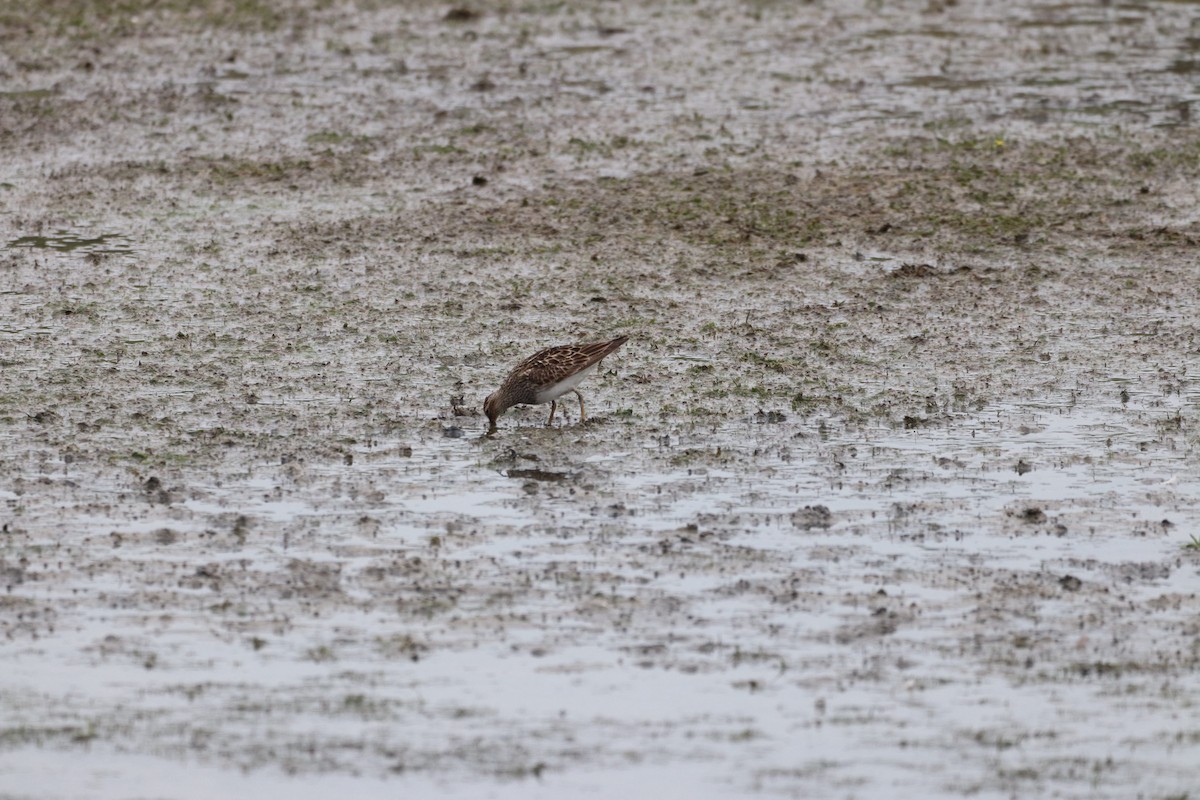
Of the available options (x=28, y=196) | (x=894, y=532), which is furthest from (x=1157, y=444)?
(x=28, y=196)

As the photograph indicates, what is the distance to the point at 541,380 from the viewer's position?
A: 35.5ft

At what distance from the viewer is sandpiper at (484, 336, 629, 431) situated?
35.6 feet

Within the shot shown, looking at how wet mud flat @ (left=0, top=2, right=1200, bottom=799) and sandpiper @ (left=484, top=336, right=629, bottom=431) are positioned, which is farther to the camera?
sandpiper @ (left=484, top=336, right=629, bottom=431)

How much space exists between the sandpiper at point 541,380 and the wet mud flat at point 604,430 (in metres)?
0.25

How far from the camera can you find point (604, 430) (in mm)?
10992

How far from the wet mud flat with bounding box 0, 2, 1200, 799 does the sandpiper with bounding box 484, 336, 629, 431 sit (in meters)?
0.25

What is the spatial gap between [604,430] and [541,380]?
1.61 ft

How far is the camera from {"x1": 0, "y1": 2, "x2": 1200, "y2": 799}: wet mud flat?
7391 millimetres

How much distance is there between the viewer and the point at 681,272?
13984 millimetres

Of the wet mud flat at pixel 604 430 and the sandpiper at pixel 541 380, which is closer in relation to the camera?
the wet mud flat at pixel 604 430

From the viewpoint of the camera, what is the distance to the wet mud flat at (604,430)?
7391 millimetres

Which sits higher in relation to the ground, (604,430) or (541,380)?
(541,380)

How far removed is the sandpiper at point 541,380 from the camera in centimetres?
1084

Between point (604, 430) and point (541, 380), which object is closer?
point (541, 380)
